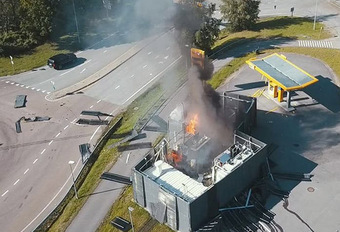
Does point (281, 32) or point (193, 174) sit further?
point (281, 32)

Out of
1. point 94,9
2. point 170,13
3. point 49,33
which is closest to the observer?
point 170,13

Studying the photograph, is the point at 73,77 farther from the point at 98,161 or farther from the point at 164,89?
the point at 98,161

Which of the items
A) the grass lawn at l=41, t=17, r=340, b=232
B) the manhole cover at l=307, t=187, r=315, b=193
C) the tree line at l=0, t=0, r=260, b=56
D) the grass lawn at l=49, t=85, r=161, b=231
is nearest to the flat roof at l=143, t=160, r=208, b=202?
the grass lawn at l=41, t=17, r=340, b=232

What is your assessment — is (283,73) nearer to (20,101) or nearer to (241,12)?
(241,12)

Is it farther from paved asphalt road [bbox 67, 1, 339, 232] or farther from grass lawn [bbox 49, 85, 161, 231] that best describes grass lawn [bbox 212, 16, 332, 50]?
grass lawn [bbox 49, 85, 161, 231]

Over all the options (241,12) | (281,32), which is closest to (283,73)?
(281,32)

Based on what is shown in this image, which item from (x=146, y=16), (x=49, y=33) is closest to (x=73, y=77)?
(x=49, y=33)

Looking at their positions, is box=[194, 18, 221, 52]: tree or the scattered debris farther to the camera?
box=[194, 18, 221, 52]: tree
